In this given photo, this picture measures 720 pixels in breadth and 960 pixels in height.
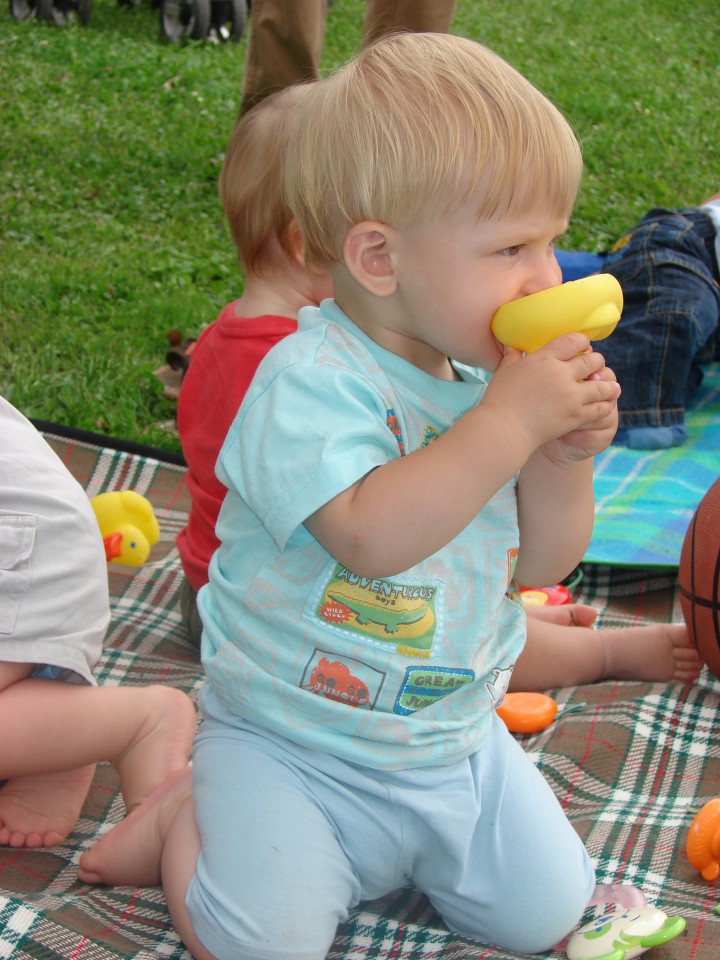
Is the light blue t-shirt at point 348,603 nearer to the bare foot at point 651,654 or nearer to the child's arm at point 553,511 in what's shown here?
the child's arm at point 553,511

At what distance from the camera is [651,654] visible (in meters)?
2.54

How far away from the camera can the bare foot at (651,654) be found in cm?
251

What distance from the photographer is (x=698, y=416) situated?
370 centimetres

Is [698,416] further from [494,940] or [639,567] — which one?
[494,940]

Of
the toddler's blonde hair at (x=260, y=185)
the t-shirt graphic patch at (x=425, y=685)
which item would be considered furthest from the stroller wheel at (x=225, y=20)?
the t-shirt graphic patch at (x=425, y=685)

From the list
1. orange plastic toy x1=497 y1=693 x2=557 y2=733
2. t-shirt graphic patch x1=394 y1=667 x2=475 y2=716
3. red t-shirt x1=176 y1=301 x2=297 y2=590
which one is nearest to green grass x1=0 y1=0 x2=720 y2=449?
red t-shirt x1=176 y1=301 x2=297 y2=590

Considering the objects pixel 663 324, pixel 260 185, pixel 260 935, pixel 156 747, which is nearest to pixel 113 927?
pixel 260 935

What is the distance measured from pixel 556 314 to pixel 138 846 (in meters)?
1.12

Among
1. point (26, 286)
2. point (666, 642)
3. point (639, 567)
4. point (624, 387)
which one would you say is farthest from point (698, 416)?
point (26, 286)

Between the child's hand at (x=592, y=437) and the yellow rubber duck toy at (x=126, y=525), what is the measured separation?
4.85 ft

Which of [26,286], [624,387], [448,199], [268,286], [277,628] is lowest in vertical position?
[26,286]

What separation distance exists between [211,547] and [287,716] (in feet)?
2.63

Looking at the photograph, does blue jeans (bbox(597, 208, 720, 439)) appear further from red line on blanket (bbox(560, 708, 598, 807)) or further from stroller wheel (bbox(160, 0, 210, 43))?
stroller wheel (bbox(160, 0, 210, 43))

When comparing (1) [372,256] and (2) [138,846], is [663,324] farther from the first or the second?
(2) [138,846]
